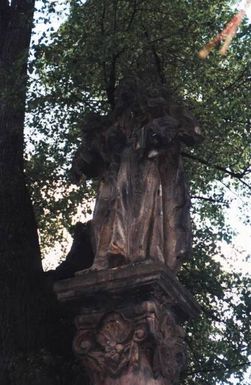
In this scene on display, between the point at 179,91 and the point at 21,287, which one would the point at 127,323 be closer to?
the point at 21,287

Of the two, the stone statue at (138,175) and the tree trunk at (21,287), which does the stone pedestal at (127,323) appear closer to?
the stone statue at (138,175)

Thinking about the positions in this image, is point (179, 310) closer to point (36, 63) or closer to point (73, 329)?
A: point (73, 329)

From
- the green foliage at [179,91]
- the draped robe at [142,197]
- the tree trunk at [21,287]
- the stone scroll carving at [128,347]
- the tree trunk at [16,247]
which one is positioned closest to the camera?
the stone scroll carving at [128,347]

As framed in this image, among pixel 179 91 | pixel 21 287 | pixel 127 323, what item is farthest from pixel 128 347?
pixel 179 91

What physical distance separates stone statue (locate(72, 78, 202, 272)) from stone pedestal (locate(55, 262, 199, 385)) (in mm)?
287

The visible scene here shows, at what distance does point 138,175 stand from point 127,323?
5.16 feet

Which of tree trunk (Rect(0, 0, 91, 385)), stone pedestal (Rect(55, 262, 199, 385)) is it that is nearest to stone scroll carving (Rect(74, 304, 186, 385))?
stone pedestal (Rect(55, 262, 199, 385))

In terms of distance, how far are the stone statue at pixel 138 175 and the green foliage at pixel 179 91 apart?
4.55 ft

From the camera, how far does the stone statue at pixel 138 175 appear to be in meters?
6.66

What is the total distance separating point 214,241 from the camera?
1112 cm

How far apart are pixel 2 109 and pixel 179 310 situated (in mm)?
4645

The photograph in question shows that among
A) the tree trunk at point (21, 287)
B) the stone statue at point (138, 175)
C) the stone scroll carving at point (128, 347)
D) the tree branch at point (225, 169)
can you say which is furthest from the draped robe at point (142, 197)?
the tree branch at point (225, 169)

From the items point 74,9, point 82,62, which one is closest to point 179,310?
point 82,62

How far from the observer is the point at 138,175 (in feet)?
23.2
